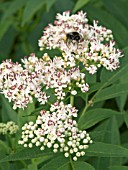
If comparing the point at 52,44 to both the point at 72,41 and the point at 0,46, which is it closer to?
the point at 72,41

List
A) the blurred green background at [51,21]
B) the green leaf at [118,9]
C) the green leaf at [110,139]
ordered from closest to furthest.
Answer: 1. the green leaf at [110,139]
2. the blurred green background at [51,21]
3. the green leaf at [118,9]

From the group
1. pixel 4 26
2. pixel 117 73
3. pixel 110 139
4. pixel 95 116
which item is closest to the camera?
pixel 95 116

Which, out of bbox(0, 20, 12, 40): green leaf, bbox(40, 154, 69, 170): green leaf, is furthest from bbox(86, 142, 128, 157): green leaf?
bbox(0, 20, 12, 40): green leaf

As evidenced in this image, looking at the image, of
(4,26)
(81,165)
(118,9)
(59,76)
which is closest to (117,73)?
(59,76)

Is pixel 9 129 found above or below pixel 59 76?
below

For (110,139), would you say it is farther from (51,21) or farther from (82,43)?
(51,21)

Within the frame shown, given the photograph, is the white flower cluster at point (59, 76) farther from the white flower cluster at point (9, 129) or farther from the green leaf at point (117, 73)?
the white flower cluster at point (9, 129)

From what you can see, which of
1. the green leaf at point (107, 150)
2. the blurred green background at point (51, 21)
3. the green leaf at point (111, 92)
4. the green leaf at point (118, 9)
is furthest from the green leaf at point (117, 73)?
the green leaf at point (118, 9)
